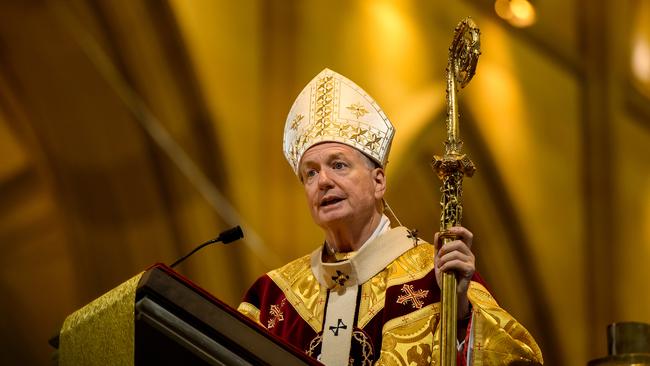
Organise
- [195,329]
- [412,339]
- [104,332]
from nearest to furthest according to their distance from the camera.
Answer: [195,329] → [104,332] → [412,339]

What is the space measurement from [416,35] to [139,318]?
3687 mm

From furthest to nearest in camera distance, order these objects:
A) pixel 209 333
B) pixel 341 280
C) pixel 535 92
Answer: pixel 535 92, pixel 341 280, pixel 209 333

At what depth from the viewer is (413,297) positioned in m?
3.69

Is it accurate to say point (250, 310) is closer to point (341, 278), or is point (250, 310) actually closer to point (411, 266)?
point (341, 278)

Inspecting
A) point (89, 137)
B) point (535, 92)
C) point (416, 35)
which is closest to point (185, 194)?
point (89, 137)

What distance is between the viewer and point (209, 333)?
8.55 feet

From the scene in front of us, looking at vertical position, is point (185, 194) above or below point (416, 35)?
below

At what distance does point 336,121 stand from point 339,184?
0.29 m

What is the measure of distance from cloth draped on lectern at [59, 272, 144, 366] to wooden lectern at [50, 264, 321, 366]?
1.5 inches

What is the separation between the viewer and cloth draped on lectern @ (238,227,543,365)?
3379 millimetres

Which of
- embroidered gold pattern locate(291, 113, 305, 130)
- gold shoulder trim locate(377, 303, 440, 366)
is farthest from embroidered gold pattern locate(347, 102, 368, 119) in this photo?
gold shoulder trim locate(377, 303, 440, 366)

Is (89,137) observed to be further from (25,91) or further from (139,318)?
(139,318)

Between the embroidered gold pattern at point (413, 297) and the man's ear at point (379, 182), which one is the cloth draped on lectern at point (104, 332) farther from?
the man's ear at point (379, 182)

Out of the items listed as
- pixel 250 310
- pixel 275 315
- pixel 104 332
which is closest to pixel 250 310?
pixel 250 310
